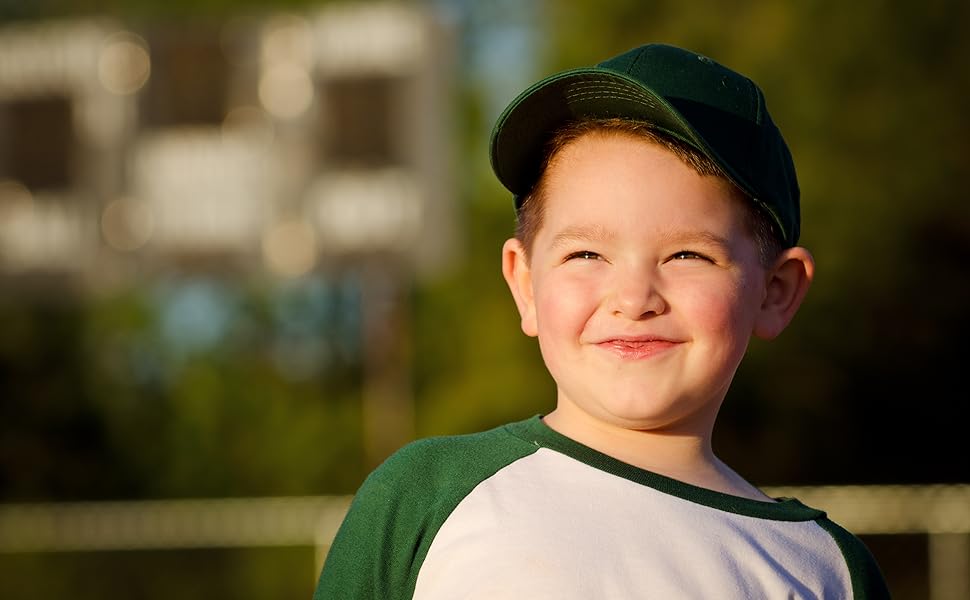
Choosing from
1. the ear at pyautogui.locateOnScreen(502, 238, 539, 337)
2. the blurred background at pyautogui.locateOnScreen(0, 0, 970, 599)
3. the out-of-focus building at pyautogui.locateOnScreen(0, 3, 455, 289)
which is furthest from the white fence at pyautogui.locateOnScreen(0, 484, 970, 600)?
the ear at pyautogui.locateOnScreen(502, 238, 539, 337)

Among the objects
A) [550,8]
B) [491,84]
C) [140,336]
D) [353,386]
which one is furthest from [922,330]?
[140,336]

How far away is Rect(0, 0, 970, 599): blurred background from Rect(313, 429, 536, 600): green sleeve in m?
6.74

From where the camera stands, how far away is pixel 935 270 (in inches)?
497

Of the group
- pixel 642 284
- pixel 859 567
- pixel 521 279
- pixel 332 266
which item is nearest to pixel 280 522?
pixel 332 266

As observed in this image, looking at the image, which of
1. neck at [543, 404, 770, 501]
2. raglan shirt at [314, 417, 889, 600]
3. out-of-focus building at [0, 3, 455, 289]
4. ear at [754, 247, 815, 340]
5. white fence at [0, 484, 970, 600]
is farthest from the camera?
out-of-focus building at [0, 3, 455, 289]

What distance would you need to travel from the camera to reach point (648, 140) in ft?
5.03

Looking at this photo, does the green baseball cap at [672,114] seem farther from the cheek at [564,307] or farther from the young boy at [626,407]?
the cheek at [564,307]

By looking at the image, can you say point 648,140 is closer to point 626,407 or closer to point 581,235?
point 581,235

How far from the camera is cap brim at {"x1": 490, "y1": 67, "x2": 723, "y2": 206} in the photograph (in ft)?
4.99

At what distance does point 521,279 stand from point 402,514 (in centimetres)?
32

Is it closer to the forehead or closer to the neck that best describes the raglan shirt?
the neck

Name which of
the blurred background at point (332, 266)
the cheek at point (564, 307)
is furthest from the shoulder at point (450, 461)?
the blurred background at point (332, 266)

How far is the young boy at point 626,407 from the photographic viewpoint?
1.45m

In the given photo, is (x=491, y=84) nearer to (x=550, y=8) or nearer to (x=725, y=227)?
(x=550, y=8)
